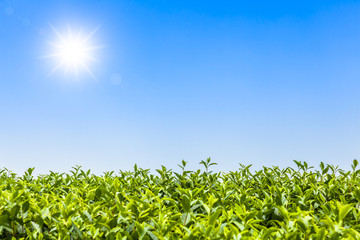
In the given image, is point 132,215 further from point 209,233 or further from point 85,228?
point 209,233

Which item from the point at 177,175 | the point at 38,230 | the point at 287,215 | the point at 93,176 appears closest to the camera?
the point at 287,215

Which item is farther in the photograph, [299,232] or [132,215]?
[132,215]

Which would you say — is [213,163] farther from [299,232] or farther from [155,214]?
[299,232]

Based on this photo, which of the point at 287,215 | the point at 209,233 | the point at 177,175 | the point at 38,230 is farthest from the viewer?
the point at 177,175

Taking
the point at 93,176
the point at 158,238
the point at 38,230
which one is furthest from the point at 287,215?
the point at 93,176

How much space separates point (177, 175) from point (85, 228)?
3.27 m

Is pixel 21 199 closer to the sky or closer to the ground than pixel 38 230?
closer to the sky

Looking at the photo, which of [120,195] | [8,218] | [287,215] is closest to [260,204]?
[287,215]

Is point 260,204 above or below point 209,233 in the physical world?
above

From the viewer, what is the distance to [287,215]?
378 cm

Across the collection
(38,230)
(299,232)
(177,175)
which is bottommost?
(299,232)

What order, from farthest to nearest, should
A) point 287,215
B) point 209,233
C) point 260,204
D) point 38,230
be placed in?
point 260,204 → point 38,230 → point 287,215 → point 209,233

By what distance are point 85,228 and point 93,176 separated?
3.78m

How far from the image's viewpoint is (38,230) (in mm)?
4137
